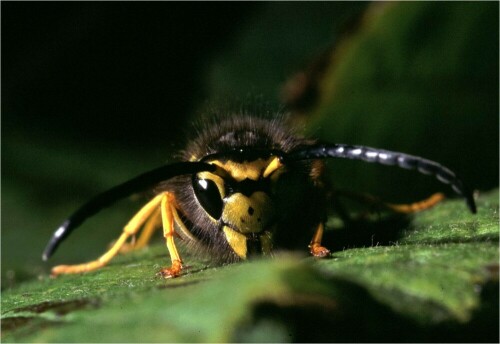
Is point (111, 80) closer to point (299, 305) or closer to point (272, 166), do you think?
point (272, 166)

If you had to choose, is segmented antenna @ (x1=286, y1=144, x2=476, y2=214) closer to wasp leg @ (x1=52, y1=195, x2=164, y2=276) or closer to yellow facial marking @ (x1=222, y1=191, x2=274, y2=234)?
yellow facial marking @ (x1=222, y1=191, x2=274, y2=234)

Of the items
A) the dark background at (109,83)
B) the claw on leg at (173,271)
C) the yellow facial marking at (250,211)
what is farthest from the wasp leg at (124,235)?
the dark background at (109,83)

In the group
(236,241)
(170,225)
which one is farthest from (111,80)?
(236,241)

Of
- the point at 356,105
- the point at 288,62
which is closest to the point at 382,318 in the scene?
the point at 356,105

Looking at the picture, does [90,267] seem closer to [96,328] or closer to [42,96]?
[96,328]

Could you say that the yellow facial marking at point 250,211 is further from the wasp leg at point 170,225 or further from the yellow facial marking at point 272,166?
the wasp leg at point 170,225

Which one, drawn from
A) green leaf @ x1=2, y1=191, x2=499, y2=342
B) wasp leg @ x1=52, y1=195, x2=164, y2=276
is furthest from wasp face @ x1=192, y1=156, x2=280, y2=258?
green leaf @ x1=2, y1=191, x2=499, y2=342
